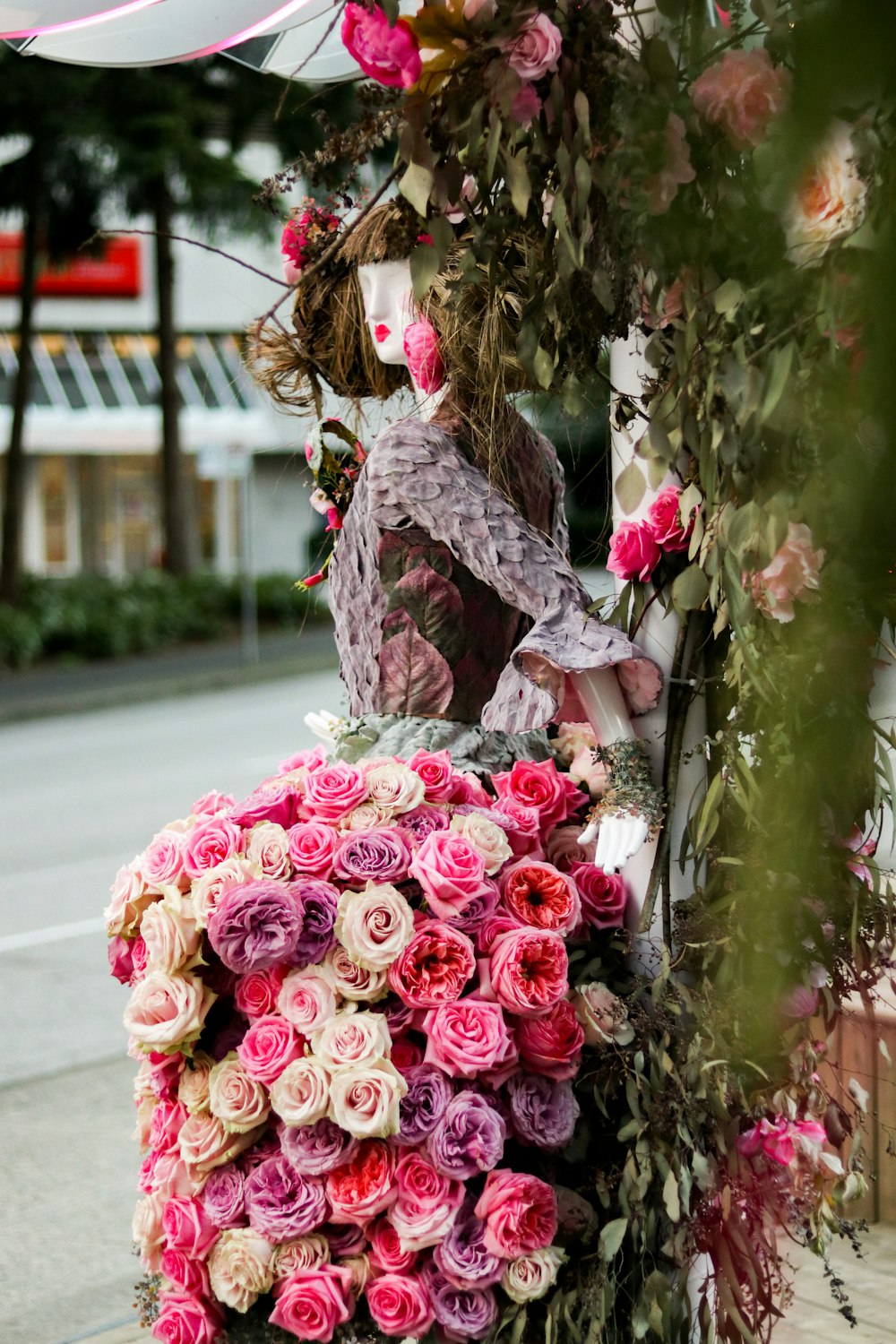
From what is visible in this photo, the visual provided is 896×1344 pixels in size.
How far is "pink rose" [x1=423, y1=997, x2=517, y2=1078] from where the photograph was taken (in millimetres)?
1694

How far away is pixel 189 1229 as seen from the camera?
1823 millimetres

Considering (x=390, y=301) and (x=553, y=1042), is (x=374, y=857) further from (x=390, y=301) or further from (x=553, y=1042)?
(x=390, y=301)

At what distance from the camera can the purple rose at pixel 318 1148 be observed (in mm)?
1723

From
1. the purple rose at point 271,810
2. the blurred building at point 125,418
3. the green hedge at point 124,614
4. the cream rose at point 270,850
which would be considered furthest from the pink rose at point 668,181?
the blurred building at point 125,418

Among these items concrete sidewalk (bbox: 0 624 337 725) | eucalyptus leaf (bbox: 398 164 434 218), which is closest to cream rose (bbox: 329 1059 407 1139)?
eucalyptus leaf (bbox: 398 164 434 218)

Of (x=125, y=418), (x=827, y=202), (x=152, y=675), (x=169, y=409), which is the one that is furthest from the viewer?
(x=125, y=418)

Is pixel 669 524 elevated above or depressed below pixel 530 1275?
above

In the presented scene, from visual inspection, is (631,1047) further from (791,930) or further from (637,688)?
(791,930)

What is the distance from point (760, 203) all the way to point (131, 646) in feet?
45.8

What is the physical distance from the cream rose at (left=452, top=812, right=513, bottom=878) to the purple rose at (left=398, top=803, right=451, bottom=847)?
36 mm

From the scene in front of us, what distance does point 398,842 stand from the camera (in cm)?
182

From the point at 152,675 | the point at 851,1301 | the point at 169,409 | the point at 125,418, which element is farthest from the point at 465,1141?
the point at 125,418

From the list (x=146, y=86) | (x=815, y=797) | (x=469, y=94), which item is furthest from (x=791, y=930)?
(x=146, y=86)

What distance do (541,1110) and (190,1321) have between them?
52 cm
